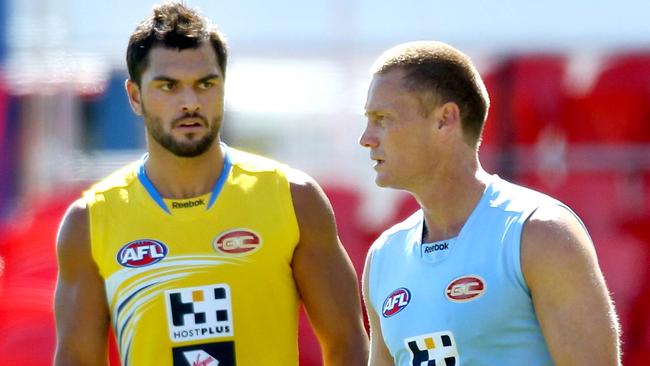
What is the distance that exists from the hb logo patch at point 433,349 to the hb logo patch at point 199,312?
801mm

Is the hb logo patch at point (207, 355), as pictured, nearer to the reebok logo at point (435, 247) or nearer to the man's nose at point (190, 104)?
the man's nose at point (190, 104)

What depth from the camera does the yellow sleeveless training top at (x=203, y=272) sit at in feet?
13.4

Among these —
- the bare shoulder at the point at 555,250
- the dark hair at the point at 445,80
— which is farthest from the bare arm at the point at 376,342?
the bare shoulder at the point at 555,250

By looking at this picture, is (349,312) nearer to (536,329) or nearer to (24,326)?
Result: (536,329)

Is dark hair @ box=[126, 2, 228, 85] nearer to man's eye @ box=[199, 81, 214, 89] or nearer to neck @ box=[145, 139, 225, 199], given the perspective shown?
man's eye @ box=[199, 81, 214, 89]

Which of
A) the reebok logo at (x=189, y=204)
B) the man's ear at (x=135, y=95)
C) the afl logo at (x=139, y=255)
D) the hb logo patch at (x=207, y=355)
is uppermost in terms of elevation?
the man's ear at (x=135, y=95)

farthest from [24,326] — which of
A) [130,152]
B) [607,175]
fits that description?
[607,175]

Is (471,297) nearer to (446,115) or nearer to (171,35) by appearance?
(446,115)

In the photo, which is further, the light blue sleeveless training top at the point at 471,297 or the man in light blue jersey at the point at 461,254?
the light blue sleeveless training top at the point at 471,297

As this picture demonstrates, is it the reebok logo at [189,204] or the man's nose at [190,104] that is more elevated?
the man's nose at [190,104]

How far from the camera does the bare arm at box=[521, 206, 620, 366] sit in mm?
3109

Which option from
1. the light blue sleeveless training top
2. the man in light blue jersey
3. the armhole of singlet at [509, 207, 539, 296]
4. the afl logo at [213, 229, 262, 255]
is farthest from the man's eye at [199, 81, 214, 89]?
the armhole of singlet at [509, 207, 539, 296]

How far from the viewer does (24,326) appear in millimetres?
6520

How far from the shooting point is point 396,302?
11.5ft
